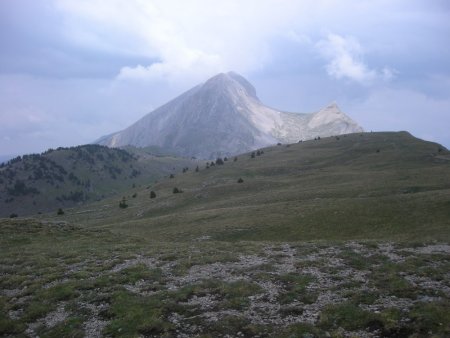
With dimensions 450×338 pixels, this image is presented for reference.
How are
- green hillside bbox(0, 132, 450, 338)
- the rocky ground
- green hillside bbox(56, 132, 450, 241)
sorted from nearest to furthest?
1. the rocky ground
2. green hillside bbox(0, 132, 450, 338)
3. green hillside bbox(56, 132, 450, 241)

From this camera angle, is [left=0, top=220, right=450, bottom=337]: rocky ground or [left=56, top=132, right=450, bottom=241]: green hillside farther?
[left=56, top=132, right=450, bottom=241]: green hillside

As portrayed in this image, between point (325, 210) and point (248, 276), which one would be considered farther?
point (325, 210)

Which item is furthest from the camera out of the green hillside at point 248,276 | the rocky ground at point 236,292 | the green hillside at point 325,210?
the green hillside at point 325,210

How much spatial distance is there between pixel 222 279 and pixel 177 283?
2837 mm

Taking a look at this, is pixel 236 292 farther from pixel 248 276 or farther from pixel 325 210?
pixel 325 210

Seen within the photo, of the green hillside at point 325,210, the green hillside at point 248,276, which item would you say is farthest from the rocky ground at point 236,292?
the green hillside at point 325,210

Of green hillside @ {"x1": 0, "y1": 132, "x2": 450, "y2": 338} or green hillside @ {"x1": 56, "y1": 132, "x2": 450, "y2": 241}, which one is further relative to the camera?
green hillside @ {"x1": 56, "y1": 132, "x2": 450, "y2": 241}

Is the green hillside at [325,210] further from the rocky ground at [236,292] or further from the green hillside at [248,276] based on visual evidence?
the rocky ground at [236,292]

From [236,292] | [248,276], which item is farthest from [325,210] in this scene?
[236,292]

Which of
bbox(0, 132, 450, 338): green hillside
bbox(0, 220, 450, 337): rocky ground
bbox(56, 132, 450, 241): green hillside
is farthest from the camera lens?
bbox(56, 132, 450, 241): green hillside

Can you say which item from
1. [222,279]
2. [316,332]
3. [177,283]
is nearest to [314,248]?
[222,279]

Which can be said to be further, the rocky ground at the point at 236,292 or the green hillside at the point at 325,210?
the green hillside at the point at 325,210

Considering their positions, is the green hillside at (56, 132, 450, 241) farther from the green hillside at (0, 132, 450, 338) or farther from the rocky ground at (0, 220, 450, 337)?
the rocky ground at (0, 220, 450, 337)

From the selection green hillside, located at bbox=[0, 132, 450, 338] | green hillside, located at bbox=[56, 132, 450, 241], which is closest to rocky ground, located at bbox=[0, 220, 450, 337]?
green hillside, located at bbox=[0, 132, 450, 338]
